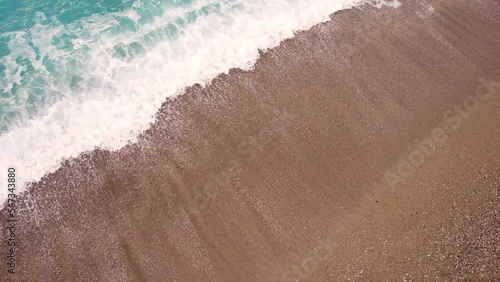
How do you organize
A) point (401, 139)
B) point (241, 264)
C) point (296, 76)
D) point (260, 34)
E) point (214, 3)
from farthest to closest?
point (214, 3) < point (260, 34) < point (296, 76) < point (401, 139) < point (241, 264)

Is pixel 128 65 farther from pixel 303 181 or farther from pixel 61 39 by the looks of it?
pixel 303 181

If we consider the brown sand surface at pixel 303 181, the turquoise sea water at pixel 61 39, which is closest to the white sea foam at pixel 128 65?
the turquoise sea water at pixel 61 39

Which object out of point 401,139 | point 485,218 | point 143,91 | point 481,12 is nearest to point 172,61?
point 143,91

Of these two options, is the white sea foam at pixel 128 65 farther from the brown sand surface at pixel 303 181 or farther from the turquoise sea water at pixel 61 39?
the brown sand surface at pixel 303 181

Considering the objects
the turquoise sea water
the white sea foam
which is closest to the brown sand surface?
the white sea foam

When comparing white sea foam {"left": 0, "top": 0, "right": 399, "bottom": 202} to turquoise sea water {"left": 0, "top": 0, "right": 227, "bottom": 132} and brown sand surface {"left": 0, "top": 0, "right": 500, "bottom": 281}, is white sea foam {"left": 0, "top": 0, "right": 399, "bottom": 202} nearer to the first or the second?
turquoise sea water {"left": 0, "top": 0, "right": 227, "bottom": 132}

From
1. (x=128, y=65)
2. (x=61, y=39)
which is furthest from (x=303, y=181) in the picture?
(x=61, y=39)

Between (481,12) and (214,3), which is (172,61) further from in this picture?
(481,12)

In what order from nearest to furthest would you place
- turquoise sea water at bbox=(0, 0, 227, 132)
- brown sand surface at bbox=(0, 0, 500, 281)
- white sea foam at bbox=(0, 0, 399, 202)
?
1. brown sand surface at bbox=(0, 0, 500, 281)
2. white sea foam at bbox=(0, 0, 399, 202)
3. turquoise sea water at bbox=(0, 0, 227, 132)
